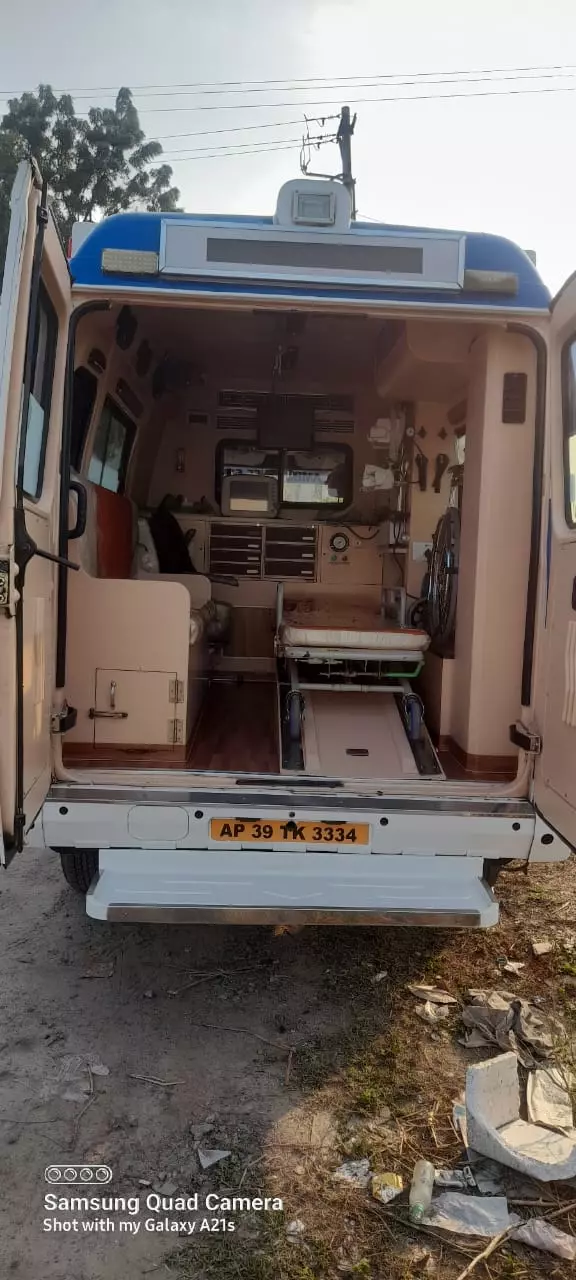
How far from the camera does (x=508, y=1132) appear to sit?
2.44m

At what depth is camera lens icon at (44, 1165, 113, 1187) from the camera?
89.3 inches

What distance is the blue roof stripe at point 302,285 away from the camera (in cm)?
292

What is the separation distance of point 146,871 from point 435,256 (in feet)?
8.05

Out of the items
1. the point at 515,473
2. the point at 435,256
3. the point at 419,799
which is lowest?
the point at 419,799

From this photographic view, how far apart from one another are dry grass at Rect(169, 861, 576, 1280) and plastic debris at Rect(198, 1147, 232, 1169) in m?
0.11

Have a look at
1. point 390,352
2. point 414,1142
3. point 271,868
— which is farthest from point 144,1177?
point 390,352

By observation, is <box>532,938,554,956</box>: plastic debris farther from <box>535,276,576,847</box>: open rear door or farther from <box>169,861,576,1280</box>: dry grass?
<box>535,276,576,847</box>: open rear door

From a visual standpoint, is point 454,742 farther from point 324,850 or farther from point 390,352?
point 390,352

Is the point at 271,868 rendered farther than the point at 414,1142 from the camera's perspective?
Yes

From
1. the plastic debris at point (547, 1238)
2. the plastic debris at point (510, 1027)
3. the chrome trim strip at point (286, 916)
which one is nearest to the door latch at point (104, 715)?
the chrome trim strip at point (286, 916)

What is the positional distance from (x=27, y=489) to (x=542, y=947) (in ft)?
9.56

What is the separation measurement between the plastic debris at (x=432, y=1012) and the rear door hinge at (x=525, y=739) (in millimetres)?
1056

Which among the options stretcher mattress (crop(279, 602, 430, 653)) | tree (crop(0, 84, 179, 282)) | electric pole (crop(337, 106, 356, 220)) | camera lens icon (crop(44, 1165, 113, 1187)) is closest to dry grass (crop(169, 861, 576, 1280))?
camera lens icon (crop(44, 1165, 113, 1187))

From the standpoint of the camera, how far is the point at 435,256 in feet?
9.60
